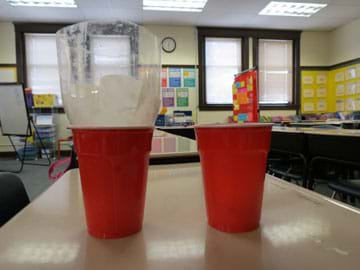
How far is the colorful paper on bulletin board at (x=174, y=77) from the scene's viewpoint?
18.7 feet

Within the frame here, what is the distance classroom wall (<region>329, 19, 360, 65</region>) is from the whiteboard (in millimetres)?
5843

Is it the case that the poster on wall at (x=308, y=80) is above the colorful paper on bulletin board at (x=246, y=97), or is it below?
above

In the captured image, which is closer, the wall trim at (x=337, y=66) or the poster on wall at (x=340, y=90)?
the wall trim at (x=337, y=66)

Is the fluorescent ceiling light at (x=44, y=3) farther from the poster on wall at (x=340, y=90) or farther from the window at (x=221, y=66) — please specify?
the poster on wall at (x=340, y=90)

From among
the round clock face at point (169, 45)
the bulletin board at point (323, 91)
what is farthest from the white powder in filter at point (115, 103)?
the bulletin board at point (323, 91)

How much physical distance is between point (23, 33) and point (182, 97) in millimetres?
3215

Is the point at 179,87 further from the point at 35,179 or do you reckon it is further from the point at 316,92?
the point at 35,179

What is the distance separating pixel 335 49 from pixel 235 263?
6.86 m

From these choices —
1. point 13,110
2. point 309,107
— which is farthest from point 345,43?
point 13,110

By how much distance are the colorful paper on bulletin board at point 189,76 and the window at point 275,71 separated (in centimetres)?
147

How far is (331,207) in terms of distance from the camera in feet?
1.66

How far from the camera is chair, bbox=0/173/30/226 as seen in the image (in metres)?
0.71

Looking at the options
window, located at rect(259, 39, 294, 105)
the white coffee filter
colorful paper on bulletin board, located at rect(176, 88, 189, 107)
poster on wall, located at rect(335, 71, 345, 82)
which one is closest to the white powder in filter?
the white coffee filter

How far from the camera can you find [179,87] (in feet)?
18.9
